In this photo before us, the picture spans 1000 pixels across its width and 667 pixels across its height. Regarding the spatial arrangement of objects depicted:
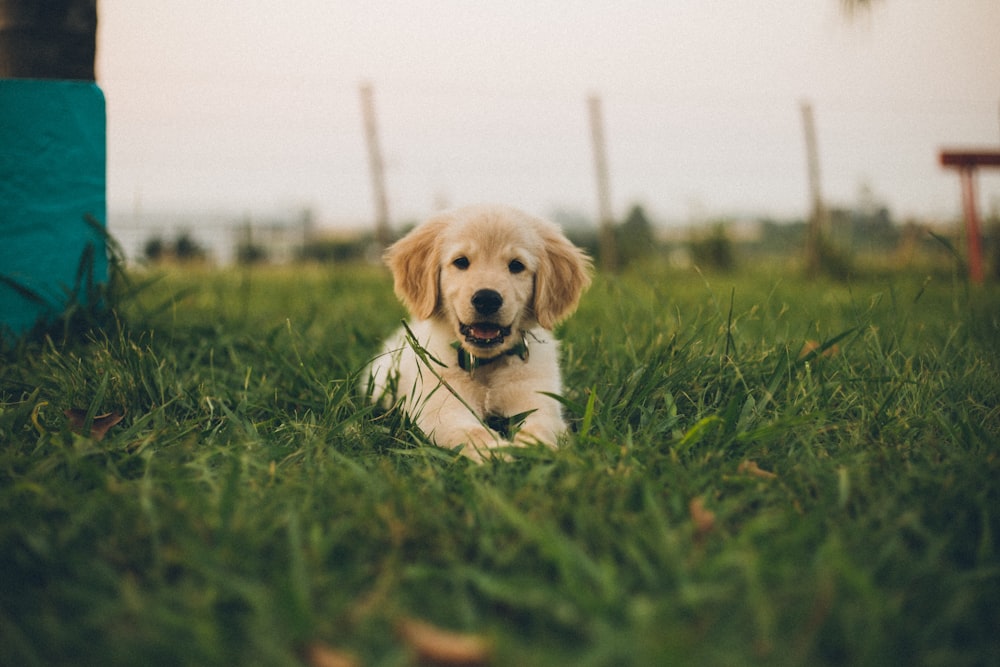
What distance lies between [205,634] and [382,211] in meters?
8.02

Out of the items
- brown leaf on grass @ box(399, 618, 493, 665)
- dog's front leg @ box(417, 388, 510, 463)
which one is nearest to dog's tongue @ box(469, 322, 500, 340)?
dog's front leg @ box(417, 388, 510, 463)

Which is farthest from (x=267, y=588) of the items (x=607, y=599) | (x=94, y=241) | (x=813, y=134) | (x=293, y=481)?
(x=813, y=134)

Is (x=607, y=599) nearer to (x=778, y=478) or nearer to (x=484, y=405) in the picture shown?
(x=778, y=478)

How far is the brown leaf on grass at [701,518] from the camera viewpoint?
1.33 meters

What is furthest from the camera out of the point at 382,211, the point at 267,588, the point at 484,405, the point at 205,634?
the point at 382,211

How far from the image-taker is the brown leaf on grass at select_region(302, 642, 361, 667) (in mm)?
940

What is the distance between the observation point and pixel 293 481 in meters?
1.56

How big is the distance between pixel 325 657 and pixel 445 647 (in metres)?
0.17

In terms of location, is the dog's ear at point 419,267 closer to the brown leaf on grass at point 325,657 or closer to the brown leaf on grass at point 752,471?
the brown leaf on grass at point 752,471

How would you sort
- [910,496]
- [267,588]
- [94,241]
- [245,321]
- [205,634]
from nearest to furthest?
1. [205,634]
2. [267,588]
3. [910,496]
4. [94,241]
5. [245,321]

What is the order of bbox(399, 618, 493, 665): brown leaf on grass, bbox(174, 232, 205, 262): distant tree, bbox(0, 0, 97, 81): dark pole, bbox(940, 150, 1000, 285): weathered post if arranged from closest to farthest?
bbox(399, 618, 493, 665): brown leaf on grass
bbox(0, 0, 97, 81): dark pole
bbox(940, 150, 1000, 285): weathered post
bbox(174, 232, 205, 262): distant tree

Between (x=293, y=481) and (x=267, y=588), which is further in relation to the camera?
(x=293, y=481)

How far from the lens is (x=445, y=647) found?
95cm

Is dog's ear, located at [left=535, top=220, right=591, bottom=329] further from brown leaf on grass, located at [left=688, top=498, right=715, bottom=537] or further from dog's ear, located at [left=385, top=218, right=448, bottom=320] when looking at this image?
brown leaf on grass, located at [left=688, top=498, right=715, bottom=537]
